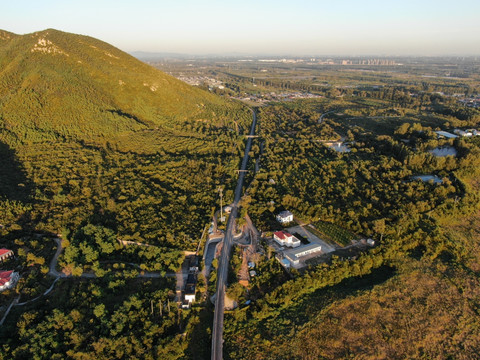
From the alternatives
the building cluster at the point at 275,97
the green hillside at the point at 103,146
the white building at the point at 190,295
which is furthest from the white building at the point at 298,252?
the building cluster at the point at 275,97

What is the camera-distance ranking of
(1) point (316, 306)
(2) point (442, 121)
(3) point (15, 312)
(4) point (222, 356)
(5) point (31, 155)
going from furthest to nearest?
(2) point (442, 121) → (5) point (31, 155) → (1) point (316, 306) → (3) point (15, 312) → (4) point (222, 356)

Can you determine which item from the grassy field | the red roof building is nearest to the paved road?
the grassy field

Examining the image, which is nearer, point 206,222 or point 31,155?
point 206,222

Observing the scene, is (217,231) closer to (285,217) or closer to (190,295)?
(285,217)

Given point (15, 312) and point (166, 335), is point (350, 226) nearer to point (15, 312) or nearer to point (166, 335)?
point (166, 335)

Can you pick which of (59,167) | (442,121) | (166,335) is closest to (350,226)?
(166,335)

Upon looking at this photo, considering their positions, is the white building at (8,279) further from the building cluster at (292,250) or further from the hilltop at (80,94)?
the hilltop at (80,94)
